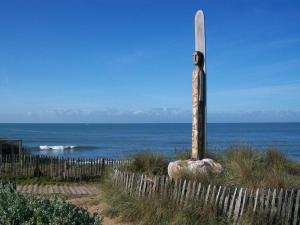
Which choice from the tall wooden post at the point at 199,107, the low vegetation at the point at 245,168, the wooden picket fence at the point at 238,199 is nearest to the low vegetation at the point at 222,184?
the low vegetation at the point at 245,168

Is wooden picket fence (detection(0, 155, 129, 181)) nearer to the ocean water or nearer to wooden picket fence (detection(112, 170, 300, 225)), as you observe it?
the ocean water

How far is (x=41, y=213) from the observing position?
5727mm

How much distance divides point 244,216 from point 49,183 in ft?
40.5

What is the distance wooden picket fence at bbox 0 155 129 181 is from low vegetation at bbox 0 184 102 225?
50.8ft

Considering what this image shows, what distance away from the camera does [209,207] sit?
10.0m

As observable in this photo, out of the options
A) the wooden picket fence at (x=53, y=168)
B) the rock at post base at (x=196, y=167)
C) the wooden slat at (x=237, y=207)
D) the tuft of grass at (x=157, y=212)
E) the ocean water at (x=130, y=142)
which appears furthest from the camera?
the ocean water at (x=130, y=142)

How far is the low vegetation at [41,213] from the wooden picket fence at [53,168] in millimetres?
15493

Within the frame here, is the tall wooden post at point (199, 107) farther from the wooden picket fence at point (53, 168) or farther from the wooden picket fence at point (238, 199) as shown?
the wooden picket fence at point (53, 168)

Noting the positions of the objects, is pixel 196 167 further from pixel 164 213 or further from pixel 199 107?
pixel 199 107

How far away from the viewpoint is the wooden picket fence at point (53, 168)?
21672 millimetres

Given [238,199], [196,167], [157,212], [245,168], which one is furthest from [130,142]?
[238,199]

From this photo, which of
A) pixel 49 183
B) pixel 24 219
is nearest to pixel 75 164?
pixel 49 183

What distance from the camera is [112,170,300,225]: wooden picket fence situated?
956 cm

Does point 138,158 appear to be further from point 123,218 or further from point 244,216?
point 244,216
